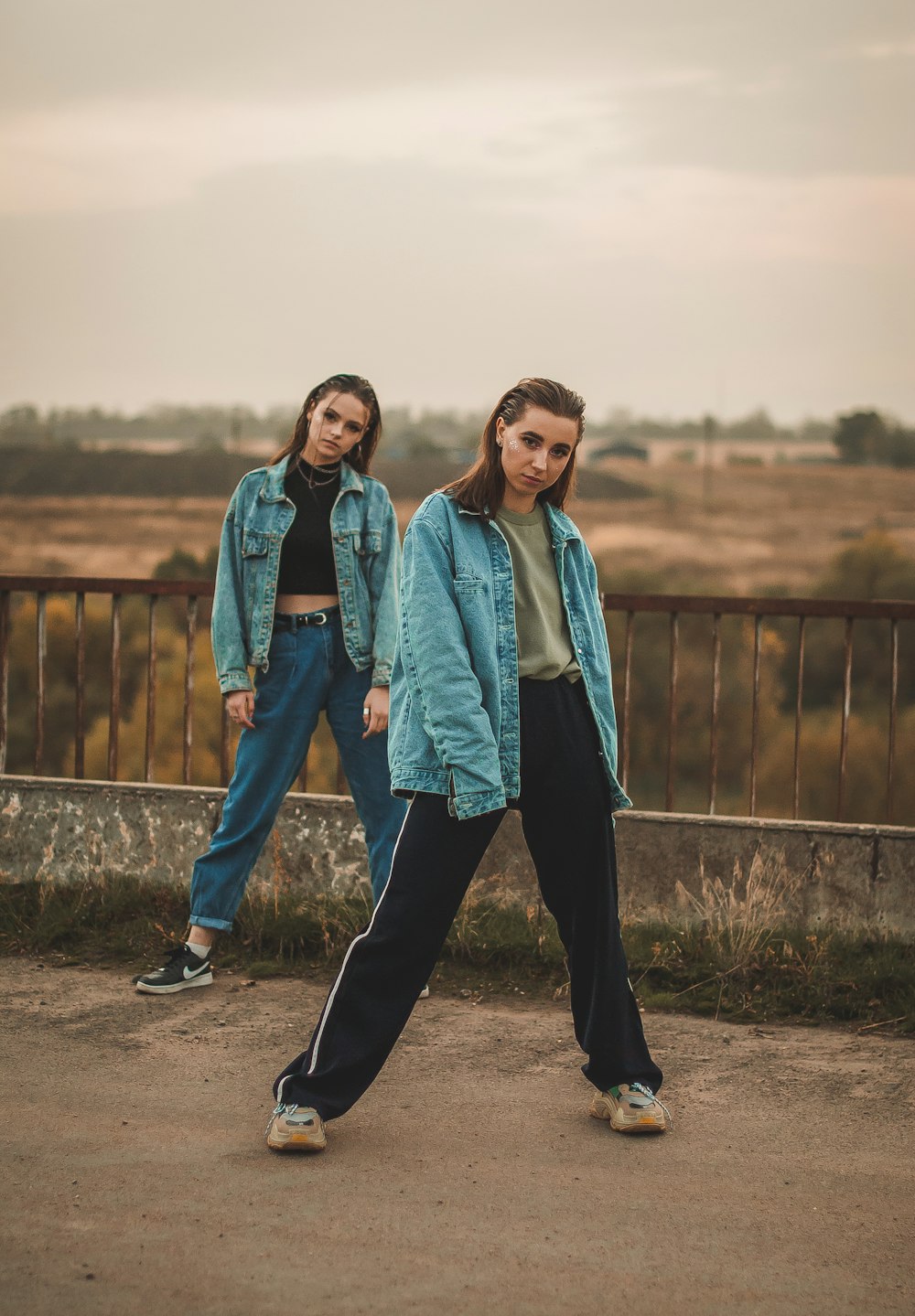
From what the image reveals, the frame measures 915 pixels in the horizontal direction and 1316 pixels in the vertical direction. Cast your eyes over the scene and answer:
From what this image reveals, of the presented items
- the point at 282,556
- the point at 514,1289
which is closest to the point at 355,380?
the point at 282,556

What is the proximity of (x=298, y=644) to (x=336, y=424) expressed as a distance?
73 cm

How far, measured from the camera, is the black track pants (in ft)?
10.2

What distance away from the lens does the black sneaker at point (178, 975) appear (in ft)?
14.4

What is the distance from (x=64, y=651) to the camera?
182ft

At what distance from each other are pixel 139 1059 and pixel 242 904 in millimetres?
1233

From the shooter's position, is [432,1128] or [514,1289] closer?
[514,1289]

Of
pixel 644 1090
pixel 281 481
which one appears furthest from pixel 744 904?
pixel 281 481

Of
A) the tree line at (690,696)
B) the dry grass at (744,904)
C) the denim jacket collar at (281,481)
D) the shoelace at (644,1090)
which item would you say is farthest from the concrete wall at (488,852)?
the tree line at (690,696)

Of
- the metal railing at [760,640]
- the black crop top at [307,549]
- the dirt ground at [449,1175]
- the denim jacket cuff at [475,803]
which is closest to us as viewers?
the dirt ground at [449,1175]

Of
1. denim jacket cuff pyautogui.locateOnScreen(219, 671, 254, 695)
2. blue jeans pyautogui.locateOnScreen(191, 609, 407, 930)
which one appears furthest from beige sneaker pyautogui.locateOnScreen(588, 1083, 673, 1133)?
denim jacket cuff pyautogui.locateOnScreen(219, 671, 254, 695)

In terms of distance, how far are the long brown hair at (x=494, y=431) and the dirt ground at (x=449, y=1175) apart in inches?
62.4

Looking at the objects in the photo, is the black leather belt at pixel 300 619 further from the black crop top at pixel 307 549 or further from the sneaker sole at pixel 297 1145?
the sneaker sole at pixel 297 1145

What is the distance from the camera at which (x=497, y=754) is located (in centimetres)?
302

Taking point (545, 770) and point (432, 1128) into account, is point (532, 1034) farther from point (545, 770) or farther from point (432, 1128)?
point (545, 770)
